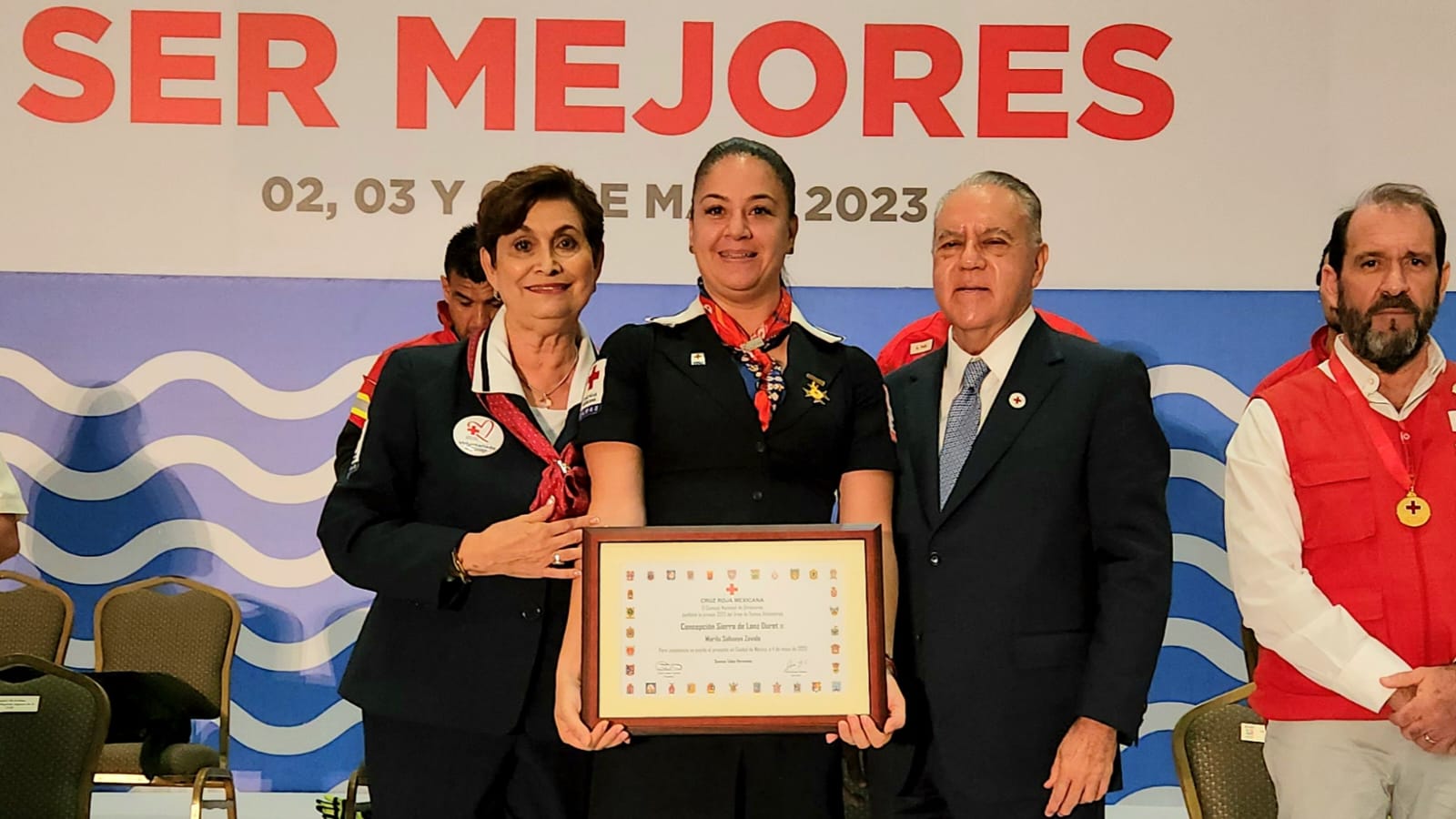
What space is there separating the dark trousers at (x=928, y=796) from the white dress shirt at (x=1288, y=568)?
0.61 m

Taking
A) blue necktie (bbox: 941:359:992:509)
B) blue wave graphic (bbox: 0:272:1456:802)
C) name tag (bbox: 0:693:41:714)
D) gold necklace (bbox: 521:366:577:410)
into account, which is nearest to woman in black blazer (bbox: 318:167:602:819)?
gold necklace (bbox: 521:366:577:410)

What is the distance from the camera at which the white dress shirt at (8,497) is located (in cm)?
468

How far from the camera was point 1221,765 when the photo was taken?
3359mm

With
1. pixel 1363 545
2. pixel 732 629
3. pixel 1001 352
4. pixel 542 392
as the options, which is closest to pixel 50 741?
pixel 542 392

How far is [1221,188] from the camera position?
19.6ft

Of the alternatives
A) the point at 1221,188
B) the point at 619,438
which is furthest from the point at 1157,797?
the point at 619,438

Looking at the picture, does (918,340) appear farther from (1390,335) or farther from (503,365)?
(503,365)

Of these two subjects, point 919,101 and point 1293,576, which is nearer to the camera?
point 1293,576

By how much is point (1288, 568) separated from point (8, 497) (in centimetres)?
394

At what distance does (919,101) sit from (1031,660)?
12.1 feet

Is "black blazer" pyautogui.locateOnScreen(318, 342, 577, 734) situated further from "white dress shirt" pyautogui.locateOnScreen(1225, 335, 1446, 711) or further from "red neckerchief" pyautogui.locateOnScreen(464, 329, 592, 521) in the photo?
"white dress shirt" pyautogui.locateOnScreen(1225, 335, 1446, 711)

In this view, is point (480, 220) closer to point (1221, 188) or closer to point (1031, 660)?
point (1031, 660)

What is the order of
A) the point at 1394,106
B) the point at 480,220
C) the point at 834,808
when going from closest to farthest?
the point at 834,808 → the point at 480,220 → the point at 1394,106

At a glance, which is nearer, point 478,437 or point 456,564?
point 456,564
